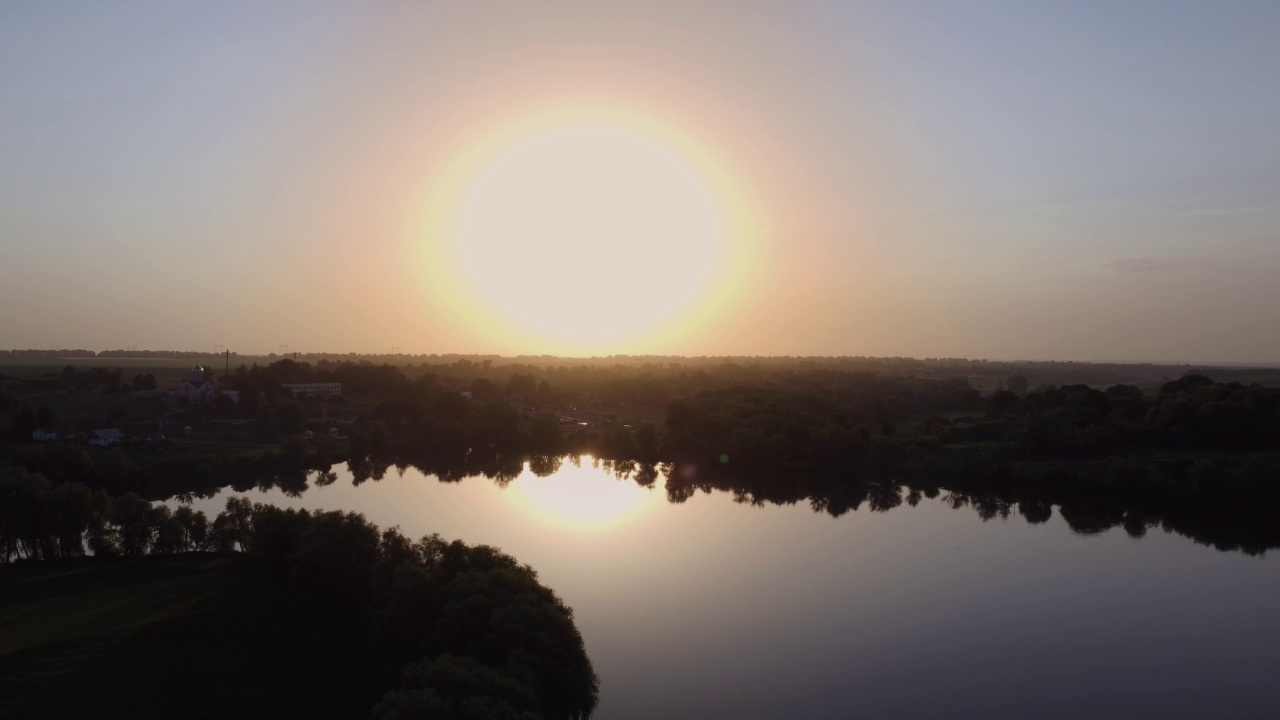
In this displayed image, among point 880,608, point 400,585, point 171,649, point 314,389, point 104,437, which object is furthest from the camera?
point 314,389

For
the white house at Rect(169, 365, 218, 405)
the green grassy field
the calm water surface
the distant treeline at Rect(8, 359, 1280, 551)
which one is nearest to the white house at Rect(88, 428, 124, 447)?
the distant treeline at Rect(8, 359, 1280, 551)

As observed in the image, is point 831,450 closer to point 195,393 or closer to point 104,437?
point 104,437

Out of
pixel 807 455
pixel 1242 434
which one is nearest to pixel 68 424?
pixel 807 455

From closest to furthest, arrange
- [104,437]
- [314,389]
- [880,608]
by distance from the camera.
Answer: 1. [880,608]
2. [104,437]
3. [314,389]

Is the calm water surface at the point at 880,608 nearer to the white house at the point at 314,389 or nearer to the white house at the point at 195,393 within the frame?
the white house at the point at 195,393

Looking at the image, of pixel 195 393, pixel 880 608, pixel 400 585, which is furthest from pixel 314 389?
pixel 880 608
